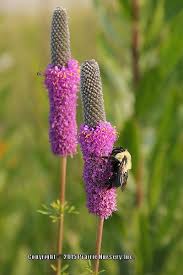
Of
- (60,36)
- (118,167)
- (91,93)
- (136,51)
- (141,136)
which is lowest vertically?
(118,167)

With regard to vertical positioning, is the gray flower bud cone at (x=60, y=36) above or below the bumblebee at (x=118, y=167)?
above

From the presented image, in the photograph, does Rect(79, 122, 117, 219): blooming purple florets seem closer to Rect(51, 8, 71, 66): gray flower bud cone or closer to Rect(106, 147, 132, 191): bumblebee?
Rect(106, 147, 132, 191): bumblebee

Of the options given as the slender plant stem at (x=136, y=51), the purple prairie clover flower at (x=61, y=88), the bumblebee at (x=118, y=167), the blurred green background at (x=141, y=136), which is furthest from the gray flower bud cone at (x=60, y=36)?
Answer: the slender plant stem at (x=136, y=51)

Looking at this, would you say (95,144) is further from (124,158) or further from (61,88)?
(61,88)

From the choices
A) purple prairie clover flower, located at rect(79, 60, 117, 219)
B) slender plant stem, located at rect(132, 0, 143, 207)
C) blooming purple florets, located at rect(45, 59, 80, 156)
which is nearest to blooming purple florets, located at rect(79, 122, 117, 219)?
purple prairie clover flower, located at rect(79, 60, 117, 219)

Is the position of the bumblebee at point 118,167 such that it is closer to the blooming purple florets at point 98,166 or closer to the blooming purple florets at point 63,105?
the blooming purple florets at point 98,166

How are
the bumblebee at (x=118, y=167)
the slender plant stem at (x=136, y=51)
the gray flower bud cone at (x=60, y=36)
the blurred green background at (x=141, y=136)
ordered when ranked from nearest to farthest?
the bumblebee at (x=118, y=167) < the gray flower bud cone at (x=60, y=36) < the blurred green background at (x=141, y=136) < the slender plant stem at (x=136, y=51)

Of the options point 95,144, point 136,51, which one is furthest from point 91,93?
point 136,51
